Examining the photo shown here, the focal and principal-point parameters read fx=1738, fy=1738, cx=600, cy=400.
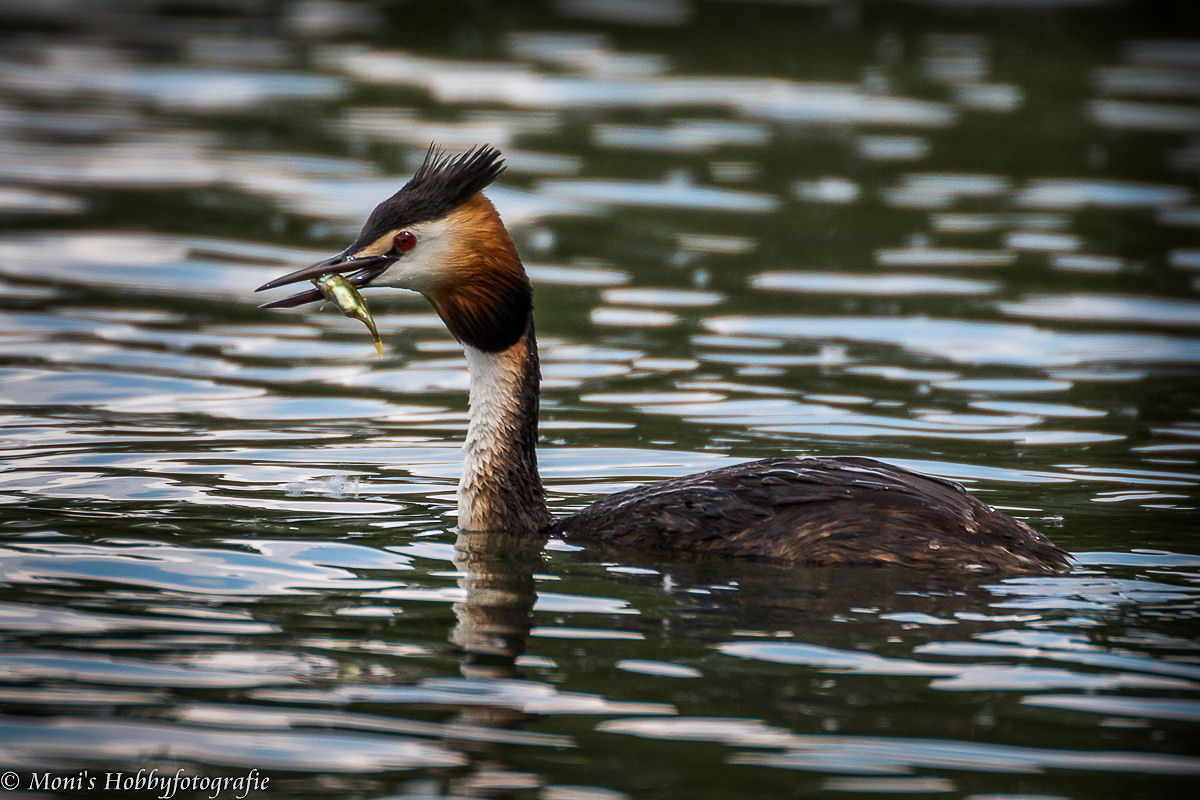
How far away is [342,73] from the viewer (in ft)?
81.6

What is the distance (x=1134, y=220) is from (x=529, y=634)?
1219 cm

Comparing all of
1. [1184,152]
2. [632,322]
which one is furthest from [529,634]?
[1184,152]

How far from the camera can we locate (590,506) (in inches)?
344

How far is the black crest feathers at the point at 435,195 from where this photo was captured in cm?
842

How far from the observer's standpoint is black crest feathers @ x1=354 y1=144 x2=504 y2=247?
8422mm

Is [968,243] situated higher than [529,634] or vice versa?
[968,243]

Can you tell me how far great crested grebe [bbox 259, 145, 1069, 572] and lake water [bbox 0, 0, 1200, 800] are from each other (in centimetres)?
16

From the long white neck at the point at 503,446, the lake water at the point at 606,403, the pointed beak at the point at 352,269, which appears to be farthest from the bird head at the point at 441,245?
the lake water at the point at 606,403

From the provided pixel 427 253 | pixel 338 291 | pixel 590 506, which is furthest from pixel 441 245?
pixel 590 506

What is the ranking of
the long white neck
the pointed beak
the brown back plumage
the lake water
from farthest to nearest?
the long white neck → the pointed beak → the brown back plumage → the lake water

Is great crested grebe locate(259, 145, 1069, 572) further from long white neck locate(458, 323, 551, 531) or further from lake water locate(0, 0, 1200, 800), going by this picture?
lake water locate(0, 0, 1200, 800)

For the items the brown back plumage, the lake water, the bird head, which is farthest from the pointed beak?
the brown back plumage

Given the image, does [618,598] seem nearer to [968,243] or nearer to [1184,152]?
[968,243]

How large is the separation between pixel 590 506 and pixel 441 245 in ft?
4.93
